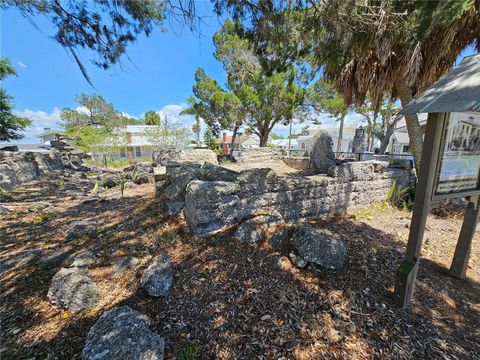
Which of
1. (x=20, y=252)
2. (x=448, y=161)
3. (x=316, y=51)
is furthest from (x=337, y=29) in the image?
(x=20, y=252)

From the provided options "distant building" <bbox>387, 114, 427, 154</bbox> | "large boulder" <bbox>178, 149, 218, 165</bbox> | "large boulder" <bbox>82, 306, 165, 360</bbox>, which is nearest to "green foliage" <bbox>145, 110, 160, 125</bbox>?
"large boulder" <bbox>178, 149, 218, 165</bbox>

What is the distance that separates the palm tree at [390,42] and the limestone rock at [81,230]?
4637 mm

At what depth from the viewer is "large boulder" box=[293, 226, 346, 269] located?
8.20 ft

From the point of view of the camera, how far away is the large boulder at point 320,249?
2.50m

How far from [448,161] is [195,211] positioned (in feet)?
9.47

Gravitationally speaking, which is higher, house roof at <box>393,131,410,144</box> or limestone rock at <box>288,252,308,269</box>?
house roof at <box>393,131,410,144</box>

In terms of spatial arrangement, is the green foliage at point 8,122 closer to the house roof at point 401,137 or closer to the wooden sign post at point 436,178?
the wooden sign post at point 436,178

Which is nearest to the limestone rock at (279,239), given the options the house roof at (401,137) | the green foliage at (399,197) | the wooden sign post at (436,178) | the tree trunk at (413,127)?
the wooden sign post at (436,178)

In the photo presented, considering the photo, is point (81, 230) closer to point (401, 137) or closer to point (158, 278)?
point (158, 278)

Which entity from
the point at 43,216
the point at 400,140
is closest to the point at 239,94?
the point at 43,216

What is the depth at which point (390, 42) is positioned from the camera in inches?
139

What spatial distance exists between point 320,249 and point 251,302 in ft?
3.46

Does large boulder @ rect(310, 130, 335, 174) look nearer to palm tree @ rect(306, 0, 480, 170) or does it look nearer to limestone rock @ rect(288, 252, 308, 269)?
palm tree @ rect(306, 0, 480, 170)

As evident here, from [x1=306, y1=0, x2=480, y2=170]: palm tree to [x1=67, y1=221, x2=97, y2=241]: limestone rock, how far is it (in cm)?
464
